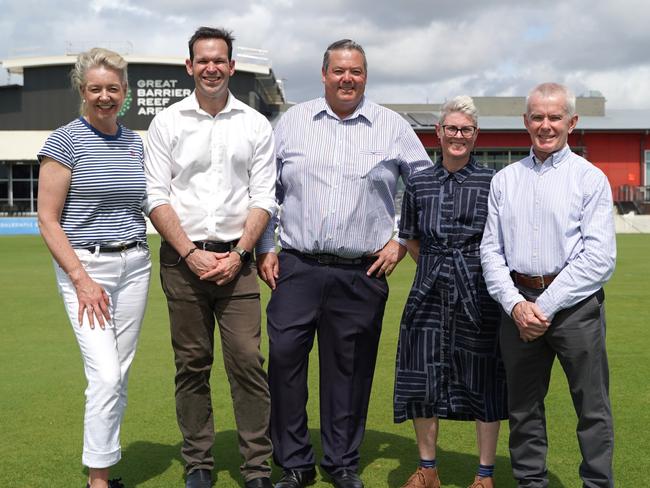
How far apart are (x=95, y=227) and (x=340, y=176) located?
1242mm

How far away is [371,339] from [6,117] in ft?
132

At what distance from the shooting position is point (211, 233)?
3.91m

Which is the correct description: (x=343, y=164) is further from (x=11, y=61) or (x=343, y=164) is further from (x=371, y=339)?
(x=11, y=61)

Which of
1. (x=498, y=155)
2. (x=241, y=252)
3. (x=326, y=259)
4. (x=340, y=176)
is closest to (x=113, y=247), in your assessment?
(x=241, y=252)

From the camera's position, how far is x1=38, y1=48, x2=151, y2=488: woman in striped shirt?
3.57 meters

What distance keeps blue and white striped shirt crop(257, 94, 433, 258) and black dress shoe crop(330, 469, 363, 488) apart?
111 centimetres

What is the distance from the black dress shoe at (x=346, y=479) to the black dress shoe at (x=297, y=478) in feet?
0.37

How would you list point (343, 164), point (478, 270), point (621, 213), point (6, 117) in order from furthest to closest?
point (6, 117), point (621, 213), point (343, 164), point (478, 270)

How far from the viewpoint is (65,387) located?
6.08 metres

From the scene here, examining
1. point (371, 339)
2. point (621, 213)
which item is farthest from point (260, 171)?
point (621, 213)

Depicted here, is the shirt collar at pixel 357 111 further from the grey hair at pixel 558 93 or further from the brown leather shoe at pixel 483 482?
the brown leather shoe at pixel 483 482

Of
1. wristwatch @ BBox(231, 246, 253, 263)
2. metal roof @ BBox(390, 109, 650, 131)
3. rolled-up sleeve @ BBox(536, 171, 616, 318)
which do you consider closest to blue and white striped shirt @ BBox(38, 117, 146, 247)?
wristwatch @ BBox(231, 246, 253, 263)

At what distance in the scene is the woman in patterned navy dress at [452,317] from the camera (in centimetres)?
388

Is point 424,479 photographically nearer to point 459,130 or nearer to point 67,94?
point 459,130
